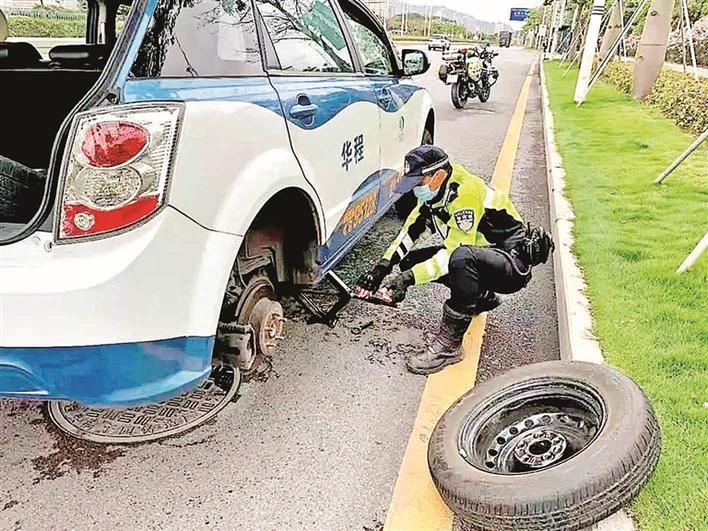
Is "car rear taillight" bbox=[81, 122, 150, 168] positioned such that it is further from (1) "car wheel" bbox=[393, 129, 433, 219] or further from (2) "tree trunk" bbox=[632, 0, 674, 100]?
(2) "tree trunk" bbox=[632, 0, 674, 100]

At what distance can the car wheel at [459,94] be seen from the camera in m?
12.6

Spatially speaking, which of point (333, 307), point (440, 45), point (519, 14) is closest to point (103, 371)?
point (333, 307)

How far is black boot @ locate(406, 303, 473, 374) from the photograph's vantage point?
A: 9.91ft

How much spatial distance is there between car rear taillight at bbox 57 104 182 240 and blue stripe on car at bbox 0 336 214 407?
329 mm

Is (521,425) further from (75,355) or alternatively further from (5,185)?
(5,185)

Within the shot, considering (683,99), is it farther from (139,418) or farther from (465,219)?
(139,418)

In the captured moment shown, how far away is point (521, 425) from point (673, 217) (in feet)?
10.4

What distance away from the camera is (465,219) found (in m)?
2.99

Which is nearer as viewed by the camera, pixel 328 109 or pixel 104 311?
pixel 104 311

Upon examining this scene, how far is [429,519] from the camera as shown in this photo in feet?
6.92

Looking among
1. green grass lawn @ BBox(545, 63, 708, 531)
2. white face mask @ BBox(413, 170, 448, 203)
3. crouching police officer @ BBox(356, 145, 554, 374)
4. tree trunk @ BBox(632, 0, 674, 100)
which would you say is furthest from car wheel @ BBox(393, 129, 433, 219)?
tree trunk @ BBox(632, 0, 674, 100)

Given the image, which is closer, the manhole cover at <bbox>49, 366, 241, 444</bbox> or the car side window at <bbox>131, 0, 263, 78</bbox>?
the car side window at <bbox>131, 0, 263, 78</bbox>

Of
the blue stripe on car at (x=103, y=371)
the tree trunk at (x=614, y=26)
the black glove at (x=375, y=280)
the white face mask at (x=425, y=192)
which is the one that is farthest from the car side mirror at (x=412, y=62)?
the tree trunk at (x=614, y=26)

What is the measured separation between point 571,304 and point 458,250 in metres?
0.89
